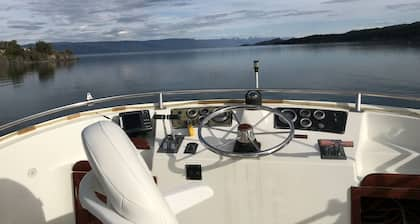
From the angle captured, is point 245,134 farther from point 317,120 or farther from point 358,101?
point 358,101

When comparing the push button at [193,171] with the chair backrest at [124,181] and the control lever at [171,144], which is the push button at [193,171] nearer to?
the control lever at [171,144]

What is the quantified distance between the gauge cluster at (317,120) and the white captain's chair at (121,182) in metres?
1.20

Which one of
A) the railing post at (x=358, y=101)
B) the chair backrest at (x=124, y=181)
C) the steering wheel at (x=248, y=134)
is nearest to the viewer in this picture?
the chair backrest at (x=124, y=181)

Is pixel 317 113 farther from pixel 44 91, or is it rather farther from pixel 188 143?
pixel 44 91

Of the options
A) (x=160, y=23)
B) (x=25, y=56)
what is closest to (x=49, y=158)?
(x=160, y=23)

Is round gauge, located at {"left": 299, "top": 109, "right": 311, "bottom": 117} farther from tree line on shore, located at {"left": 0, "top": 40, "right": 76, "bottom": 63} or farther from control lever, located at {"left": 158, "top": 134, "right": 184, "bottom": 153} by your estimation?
tree line on shore, located at {"left": 0, "top": 40, "right": 76, "bottom": 63}

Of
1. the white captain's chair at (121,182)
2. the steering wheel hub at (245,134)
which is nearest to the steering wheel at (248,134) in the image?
the steering wheel hub at (245,134)

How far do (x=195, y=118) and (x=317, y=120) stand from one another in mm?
706

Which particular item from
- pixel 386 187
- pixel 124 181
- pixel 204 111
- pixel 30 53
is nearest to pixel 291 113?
pixel 204 111

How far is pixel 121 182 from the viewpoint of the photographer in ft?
2.62

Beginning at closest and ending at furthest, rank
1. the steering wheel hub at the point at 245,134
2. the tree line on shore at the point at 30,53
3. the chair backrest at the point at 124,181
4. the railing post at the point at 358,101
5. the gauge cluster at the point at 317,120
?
the chair backrest at the point at 124,181, the steering wheel hub at the point at 245,134, the gauge cluster at the point at 317,120, the railing post at the point at 358,101, the tree line on shore at the point at 30,53

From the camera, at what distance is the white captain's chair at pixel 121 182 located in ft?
2.62

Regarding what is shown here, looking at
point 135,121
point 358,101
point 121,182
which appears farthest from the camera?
point 135,121

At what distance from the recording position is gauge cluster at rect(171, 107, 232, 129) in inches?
77.9
